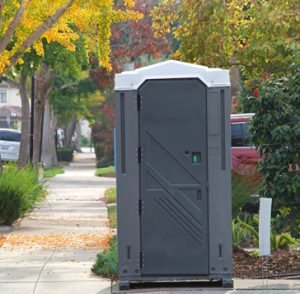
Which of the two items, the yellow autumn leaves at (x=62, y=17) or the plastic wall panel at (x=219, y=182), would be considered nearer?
the plastic wall panel at (x=219, y=182)

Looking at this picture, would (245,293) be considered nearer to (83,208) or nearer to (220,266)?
(220,266)

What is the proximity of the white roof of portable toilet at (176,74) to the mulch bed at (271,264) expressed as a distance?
2.97 metres

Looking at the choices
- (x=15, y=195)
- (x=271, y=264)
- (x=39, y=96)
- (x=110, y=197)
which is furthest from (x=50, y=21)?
(x=39, y=96)

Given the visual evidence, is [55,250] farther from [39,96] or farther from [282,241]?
[39,96]

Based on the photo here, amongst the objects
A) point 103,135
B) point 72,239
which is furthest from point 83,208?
point 103,135

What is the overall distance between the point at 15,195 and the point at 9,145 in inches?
1136

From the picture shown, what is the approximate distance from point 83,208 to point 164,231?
14.9 meters

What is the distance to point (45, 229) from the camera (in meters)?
19.9

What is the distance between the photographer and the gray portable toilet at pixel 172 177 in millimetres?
11469

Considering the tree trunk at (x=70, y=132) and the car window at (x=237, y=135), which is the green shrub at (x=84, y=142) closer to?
the tree trunk at (x=70, y=132)

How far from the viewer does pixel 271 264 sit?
1402 centimetres

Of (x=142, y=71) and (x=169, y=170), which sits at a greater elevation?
(x=142, y=71)

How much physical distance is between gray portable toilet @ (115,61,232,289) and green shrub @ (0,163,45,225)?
8813 millimetres

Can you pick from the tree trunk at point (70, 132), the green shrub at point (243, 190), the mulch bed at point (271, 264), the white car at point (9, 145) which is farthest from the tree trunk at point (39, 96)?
the tree trunk at point (70, 132)
